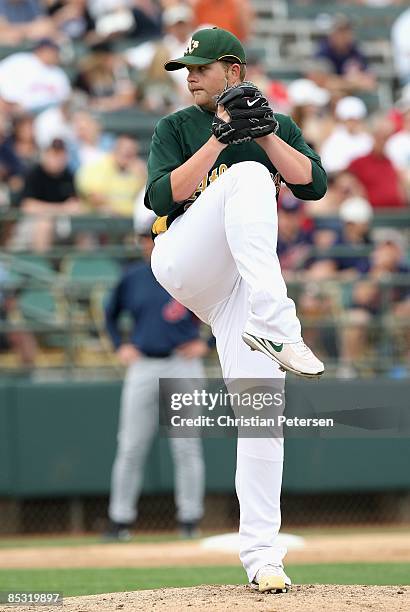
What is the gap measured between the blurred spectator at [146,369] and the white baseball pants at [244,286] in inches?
169

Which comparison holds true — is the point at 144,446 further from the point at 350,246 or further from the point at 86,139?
the point at 86,139

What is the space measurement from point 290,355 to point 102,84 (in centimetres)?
918

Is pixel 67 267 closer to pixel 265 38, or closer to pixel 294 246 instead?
pixel 294 246

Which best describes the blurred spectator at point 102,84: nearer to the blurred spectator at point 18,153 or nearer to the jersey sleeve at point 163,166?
the blurred spectator at point 18,153

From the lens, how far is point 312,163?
5203 millimetres

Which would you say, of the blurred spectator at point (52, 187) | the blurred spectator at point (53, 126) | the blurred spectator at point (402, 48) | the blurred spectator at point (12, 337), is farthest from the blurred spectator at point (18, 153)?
the blurred spectator at point (402, 48)

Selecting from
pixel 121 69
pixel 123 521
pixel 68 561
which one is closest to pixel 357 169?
pixel 121 69

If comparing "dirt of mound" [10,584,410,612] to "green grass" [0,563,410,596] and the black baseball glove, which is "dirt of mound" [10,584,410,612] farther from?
the black baseball glove

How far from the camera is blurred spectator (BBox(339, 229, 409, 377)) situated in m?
10.6

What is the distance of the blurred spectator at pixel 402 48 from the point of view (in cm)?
1608

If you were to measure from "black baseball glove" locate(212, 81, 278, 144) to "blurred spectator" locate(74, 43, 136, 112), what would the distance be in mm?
8567

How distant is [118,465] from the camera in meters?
9.67

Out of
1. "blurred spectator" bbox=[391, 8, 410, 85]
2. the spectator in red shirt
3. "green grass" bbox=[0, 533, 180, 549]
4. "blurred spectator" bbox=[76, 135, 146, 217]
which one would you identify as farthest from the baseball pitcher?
"blurred spectator" bbox=[391, 8, 410, 85]

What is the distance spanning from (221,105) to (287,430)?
4.58 ft
